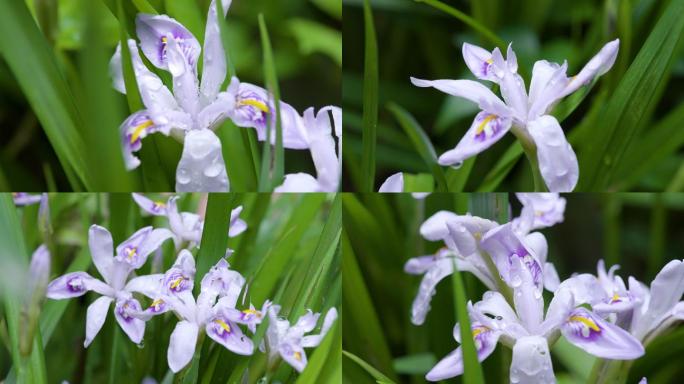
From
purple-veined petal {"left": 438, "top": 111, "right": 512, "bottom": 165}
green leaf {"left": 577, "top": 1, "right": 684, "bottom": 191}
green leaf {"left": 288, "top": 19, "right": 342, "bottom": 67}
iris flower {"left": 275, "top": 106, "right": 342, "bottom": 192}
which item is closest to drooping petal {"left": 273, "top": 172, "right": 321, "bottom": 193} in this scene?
iris flower {"left": 275, "top": 106, "right": 342, "bottom": 192}

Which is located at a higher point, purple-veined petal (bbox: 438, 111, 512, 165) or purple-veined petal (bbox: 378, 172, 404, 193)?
purple-veined petal (bbox: 438, 111, 512, 165)

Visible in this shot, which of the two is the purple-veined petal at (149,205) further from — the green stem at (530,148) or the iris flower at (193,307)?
the green stem at (530,148)

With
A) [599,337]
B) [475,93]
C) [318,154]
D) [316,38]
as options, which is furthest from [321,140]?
[316,38]

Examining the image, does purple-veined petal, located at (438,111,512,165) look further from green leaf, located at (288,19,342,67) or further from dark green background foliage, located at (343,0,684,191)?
green leaf, located at (288,19,342,67)

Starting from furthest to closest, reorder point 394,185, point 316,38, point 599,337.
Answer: point 316,38 < point 394,185 < point 599,337

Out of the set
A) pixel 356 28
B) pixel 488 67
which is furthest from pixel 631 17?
pixel 356 28

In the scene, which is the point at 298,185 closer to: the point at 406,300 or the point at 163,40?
the point at 163,40

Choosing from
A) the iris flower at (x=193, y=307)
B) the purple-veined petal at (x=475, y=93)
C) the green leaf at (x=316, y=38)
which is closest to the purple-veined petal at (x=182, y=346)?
the iris flower at (x=193, y=307)

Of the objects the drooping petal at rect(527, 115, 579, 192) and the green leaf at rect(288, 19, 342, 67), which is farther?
the green leaf at rect(288, 19, 342, 67)
